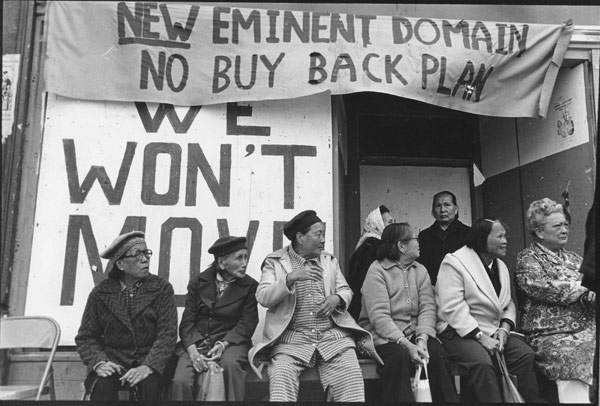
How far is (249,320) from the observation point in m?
4.26

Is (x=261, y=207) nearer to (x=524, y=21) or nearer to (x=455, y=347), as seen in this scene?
(x=455, y=347)

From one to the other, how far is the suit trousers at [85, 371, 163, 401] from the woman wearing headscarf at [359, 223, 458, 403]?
1494mm

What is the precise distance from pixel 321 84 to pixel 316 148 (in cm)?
52

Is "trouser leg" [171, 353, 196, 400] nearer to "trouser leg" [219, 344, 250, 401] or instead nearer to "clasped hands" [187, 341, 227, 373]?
"clasped hands" [187, 341, 227, 373]

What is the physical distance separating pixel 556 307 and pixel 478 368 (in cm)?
76

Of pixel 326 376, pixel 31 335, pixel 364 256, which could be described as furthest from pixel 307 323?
pixel 31 335

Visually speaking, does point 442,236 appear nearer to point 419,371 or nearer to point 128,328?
point 419,371

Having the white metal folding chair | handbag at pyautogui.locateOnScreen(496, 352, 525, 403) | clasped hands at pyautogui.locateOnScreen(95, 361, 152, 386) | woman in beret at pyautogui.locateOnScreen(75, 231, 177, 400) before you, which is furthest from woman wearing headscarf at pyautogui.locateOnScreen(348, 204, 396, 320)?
the white metal folding chair

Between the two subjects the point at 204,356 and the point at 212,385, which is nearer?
the point at 212,385

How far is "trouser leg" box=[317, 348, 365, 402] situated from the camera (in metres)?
3.90

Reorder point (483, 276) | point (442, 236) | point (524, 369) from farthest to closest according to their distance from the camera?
point (442, 236) → point (483, 276) → point (524, 369)

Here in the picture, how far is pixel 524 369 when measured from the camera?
4.15 metres

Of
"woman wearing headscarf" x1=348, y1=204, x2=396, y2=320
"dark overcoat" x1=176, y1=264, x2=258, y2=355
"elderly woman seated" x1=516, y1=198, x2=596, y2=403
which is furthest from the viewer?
"woman wearing headscarf" x1=348, y1=204, x2=396, y2=320

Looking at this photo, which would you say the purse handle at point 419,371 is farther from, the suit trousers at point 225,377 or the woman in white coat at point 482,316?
the suit trousers at point 225,377
